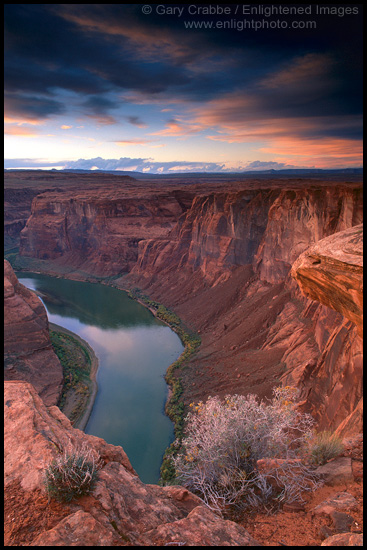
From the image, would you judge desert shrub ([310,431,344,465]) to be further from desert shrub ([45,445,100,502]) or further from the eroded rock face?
desert shrub ([45,445,100,502])

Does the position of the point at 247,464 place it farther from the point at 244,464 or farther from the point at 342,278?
the point at 342,278

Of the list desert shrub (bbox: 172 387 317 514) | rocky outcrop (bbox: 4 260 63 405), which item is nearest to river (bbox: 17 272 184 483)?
rocky outcrop (bbox: 4 260 63 405)

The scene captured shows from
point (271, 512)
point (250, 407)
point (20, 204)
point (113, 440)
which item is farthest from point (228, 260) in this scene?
point (20, 204)

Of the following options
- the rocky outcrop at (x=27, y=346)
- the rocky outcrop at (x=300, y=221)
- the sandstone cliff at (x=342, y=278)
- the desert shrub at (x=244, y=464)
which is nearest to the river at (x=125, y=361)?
the rocky outcrop at (x=27, y=346)

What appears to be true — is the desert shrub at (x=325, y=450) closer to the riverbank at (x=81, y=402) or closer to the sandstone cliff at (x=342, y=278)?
the sandstone cliff at (x=342, y=278)

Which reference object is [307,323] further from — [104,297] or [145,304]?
[104,297]
